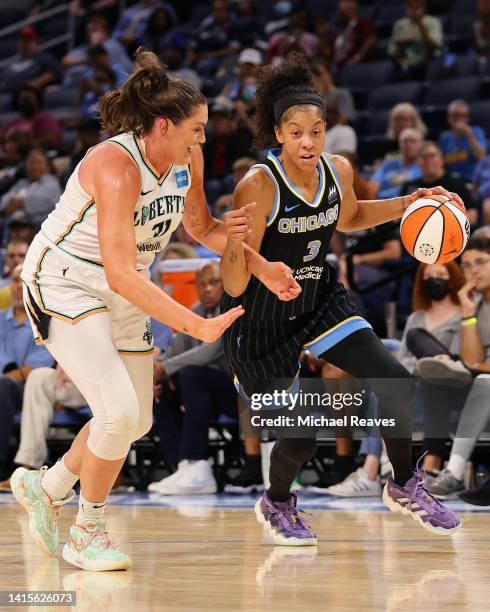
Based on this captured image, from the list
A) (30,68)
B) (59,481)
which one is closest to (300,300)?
(59,481)

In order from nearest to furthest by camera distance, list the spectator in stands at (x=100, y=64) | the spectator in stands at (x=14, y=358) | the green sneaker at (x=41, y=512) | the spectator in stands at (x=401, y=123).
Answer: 1. the green sneaker at (x=41, y=512)
2. the spectator in stands at (x=14, y=358)
3. the spectator in stands at (x=401, y=123)
4. the spectator in stands at (x=100, y=64)

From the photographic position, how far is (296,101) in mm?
4359

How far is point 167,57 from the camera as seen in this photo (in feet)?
40.0

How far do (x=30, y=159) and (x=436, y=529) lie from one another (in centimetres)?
713

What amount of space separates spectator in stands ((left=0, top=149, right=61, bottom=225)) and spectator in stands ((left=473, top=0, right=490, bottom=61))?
167 inches

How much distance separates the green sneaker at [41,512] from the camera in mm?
4117

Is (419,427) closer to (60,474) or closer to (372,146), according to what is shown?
(60,474)

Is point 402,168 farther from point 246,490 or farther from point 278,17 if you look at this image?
point 278,17

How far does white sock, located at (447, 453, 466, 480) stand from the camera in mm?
6035

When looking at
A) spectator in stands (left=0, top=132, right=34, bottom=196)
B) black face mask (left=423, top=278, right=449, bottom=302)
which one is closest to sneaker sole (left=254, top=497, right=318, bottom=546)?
black face mask (left=423, top=278, right=449, bottom=302)

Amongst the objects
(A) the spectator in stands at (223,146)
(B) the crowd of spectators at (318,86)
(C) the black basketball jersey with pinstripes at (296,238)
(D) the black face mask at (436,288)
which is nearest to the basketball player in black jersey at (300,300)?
(C) the black basketball jersey with pinstripes at (296,238)

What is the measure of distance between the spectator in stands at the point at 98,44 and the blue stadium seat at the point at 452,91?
437 centimetres

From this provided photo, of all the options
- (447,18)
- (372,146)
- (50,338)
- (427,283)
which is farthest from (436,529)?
(447,18)

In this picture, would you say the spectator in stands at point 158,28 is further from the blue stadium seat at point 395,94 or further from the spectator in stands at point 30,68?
the blue stadium seat at point 395,94
